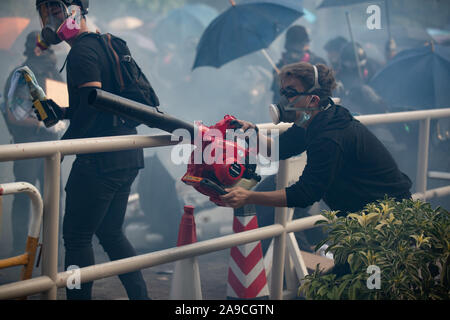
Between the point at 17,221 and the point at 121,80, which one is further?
the point at 17,221

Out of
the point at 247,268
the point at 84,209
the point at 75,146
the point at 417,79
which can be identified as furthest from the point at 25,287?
the point at 417,79

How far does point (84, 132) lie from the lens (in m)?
3.18

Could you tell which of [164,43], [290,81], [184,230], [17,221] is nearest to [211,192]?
[184,230]

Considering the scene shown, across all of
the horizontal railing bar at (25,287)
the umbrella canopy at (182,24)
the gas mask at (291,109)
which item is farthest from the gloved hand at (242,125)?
the umbrella canopy at (182,24)

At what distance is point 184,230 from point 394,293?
3.59 feet

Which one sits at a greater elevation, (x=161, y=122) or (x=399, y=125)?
(x=399, y=125)

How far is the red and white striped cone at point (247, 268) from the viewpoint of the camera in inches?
140

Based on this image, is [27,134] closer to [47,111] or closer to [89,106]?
[47,111]

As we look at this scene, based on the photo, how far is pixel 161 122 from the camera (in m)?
2.87

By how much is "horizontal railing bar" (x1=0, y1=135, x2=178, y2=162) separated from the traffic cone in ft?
1.50

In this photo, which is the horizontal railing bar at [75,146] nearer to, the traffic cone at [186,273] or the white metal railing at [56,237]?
the white metal railing at [56,237]

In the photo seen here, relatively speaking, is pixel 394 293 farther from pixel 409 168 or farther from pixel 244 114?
pixel 244 114

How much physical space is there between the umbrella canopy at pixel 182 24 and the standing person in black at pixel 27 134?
9.59 m

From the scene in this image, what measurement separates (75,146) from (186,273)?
935 mm
